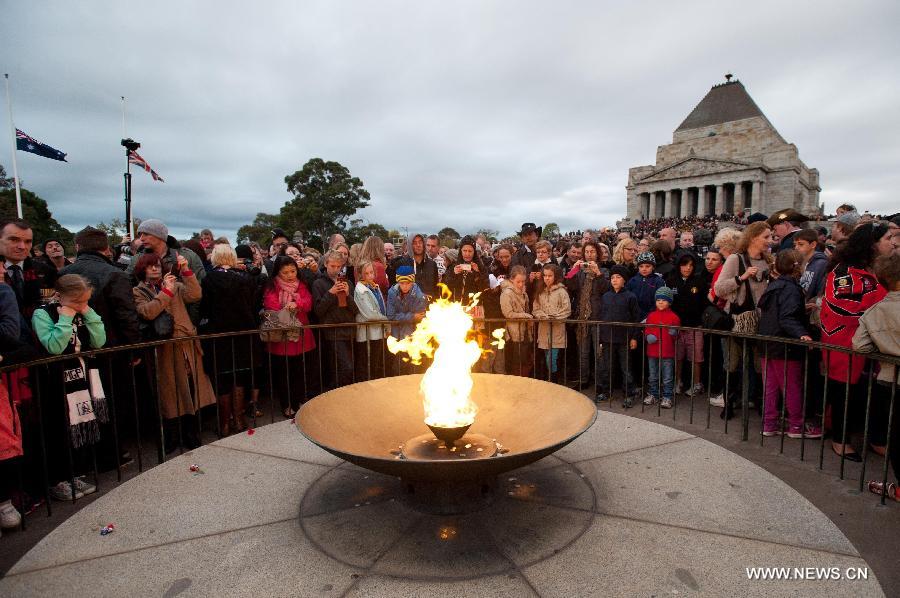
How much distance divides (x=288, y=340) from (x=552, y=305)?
389 cm

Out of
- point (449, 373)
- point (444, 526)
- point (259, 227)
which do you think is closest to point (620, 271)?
point (449, 373)

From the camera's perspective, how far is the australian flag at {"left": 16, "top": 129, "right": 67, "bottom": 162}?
57.1 feet

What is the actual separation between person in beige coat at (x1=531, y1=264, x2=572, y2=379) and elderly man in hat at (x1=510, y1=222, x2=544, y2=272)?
109 centimetres

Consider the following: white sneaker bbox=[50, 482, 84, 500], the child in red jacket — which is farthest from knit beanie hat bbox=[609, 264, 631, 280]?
white sneaker bbox=[50, 482, 84, 500]

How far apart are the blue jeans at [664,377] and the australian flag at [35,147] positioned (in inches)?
835

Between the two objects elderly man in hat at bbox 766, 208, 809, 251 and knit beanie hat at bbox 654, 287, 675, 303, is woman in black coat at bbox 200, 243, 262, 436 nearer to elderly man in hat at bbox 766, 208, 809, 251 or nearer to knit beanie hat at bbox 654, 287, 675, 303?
knit beanie hat at bbox 654, 287, 675, 303

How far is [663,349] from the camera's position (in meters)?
6.97

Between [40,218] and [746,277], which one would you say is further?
[40,218]

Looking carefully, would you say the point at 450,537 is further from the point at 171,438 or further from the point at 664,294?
the point at 664,294

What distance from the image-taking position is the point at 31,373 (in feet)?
14.6

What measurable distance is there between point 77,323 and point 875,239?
315 inches

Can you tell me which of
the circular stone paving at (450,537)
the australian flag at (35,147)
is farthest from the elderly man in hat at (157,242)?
the australian flag at (35,147)

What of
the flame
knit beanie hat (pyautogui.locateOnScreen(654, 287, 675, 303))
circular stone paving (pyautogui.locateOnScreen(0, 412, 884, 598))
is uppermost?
knit beanie hat (pyautogui.locateOnScreen(654, 287, 675, 303))

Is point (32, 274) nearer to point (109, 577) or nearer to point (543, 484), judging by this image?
point (109, 577)
